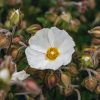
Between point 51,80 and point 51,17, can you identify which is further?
point 51,17

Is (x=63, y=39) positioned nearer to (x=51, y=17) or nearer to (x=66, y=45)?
(x=66, y=45)

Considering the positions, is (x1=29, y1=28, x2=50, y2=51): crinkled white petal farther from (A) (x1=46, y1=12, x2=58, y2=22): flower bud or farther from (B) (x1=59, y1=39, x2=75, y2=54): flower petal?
(A) (x1=46, y1=12, x2=58, y2=22): flower bud

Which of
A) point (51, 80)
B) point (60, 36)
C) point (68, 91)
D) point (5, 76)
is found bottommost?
point (68, 91)

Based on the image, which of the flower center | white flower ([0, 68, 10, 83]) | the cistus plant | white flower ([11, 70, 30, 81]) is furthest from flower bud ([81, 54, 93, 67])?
white flower ([0, 68, 10, 83])

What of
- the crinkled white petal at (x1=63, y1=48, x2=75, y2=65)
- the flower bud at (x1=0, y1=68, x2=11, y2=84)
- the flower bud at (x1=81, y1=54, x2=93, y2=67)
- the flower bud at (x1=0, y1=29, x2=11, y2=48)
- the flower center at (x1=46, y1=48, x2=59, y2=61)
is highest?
the flower bud at (x1=0, y1=68, x2=11, y2=84)

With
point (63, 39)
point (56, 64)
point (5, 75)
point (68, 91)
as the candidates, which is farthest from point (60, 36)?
point (5, 75)

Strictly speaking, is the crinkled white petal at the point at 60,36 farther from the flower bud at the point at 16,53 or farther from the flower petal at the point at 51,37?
the flower bud at the point at 16,53
